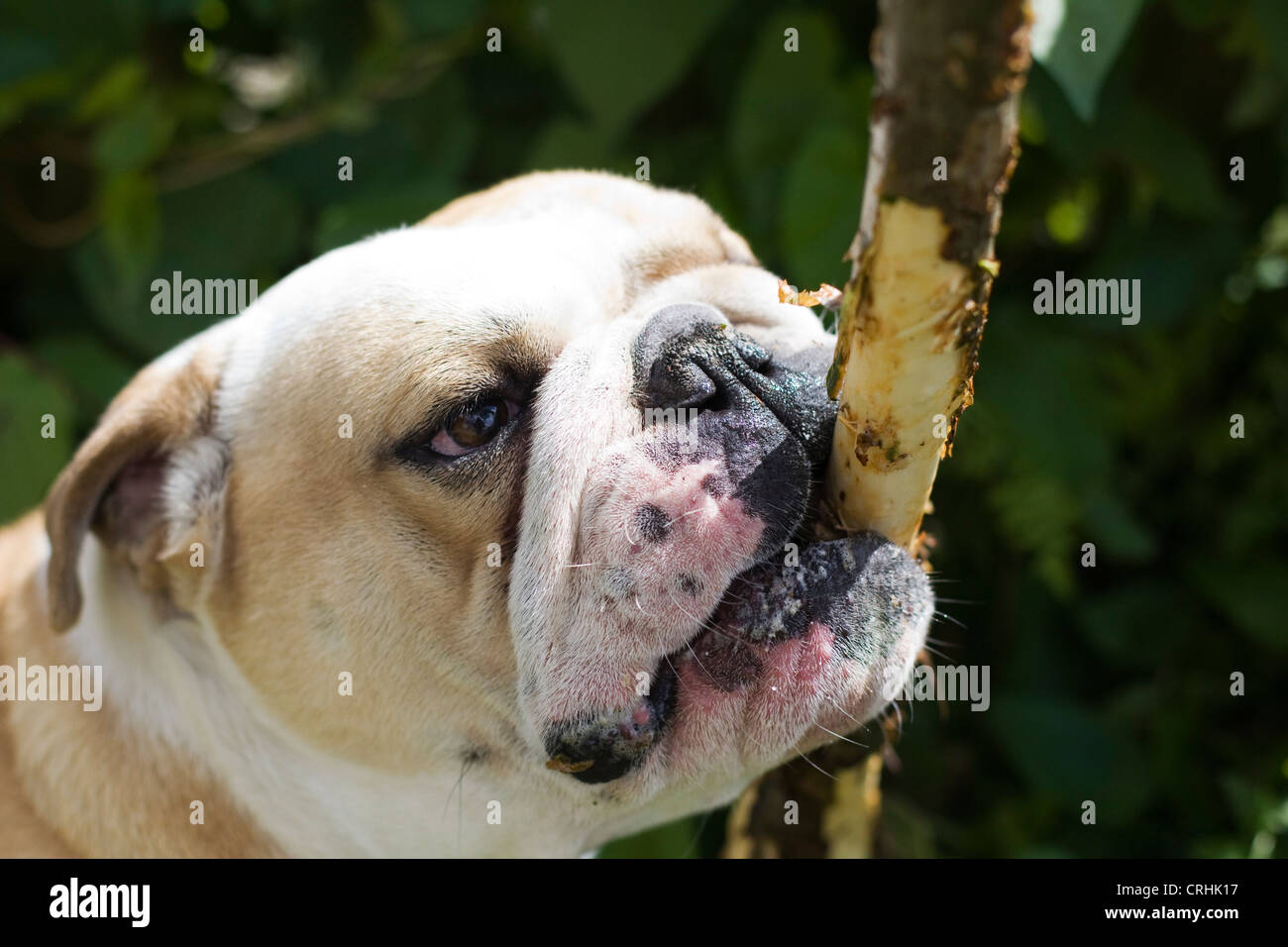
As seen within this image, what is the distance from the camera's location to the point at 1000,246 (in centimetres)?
405

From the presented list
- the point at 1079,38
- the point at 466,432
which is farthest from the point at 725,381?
the point at 1079,38

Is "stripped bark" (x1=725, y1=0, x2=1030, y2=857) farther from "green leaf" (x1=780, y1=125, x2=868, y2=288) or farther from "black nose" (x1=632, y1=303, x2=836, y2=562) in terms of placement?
"green leaf" (x1=780, y1=125, x2=868, y2=288)

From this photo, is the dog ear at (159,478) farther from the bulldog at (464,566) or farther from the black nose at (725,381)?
the black nose at (725,381)

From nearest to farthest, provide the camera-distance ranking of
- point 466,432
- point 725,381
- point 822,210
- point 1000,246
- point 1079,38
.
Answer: point 725,381 → point 466,432 → point 1079,38 → point 822,210 → point 1000,246

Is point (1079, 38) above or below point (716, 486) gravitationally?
above

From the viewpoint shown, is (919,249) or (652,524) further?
(652,524)

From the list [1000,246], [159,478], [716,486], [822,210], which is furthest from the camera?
[1000,246]

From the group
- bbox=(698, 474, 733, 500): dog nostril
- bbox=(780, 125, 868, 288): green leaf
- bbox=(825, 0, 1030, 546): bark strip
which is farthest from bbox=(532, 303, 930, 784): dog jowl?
bbox=(780, 125, 868, 288): green leaf

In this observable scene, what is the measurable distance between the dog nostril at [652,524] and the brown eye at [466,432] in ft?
1.26

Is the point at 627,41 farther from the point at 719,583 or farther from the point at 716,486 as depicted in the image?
→ the point at 719,583

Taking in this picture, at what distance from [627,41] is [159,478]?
1.68 m

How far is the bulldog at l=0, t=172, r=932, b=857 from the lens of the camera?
1965 millimetres

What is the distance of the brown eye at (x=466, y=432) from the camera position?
7.02 feet

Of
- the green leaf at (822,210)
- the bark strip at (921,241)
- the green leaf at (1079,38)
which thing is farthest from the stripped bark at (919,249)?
the green leaf at (822,210)
